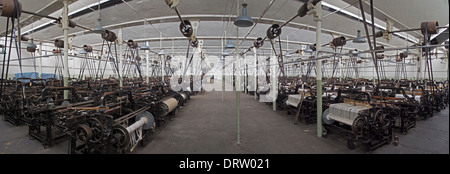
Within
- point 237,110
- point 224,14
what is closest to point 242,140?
point 237,110

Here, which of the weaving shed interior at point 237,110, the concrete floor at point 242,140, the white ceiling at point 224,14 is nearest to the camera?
the weaving shed interior at point 237,110

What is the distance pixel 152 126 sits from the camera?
155 inches

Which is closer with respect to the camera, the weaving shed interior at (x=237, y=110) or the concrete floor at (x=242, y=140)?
the weaving shed interior at (x=237, y=110)

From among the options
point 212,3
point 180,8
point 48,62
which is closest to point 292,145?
point 212,3

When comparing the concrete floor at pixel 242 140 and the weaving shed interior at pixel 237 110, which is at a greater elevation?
the weaving shed interior at pixel 237 110

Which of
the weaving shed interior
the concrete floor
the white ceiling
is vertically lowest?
the concrete floor

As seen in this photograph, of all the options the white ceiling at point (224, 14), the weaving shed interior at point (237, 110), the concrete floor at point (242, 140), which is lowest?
the concrete floor at point (242, 140)

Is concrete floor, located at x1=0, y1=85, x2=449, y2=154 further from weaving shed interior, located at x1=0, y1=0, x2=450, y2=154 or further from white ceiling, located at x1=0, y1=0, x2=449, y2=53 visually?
white ceiling, located at x1=0, y1=0, x2=449, y2=53

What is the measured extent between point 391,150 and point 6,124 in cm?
912

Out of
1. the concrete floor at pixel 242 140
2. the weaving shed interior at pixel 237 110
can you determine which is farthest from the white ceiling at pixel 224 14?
the concrete floor at pixel 242 140

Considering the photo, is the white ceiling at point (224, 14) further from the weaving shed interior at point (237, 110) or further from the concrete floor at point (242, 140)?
the concrete floor at point (242, 140)

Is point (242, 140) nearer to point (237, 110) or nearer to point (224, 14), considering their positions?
point (237, 110)

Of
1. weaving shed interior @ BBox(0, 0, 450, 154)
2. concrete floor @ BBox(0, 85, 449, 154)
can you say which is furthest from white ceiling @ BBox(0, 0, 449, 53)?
concrete floor @ BBox(0, 85, 449, 154)

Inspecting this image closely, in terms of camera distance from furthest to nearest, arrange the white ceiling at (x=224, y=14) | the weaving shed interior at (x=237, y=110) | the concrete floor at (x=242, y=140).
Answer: the white ceiling at (x=224, y=14)
the concrete floor at (x=242, y=140)
the weaving shed interior at (x=237, y=110)
